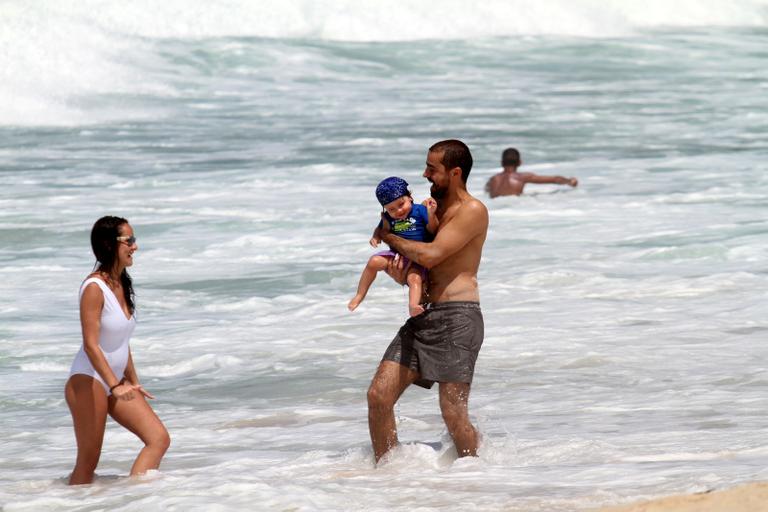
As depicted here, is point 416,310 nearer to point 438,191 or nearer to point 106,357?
point 438,191

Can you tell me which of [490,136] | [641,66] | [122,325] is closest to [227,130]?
[490,136]

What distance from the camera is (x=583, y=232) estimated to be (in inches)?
648

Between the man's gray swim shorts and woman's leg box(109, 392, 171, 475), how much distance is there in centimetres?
106

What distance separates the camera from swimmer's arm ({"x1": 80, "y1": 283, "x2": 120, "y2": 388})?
6664mm

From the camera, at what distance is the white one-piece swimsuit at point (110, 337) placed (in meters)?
6.77

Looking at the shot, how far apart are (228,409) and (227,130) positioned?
59.2ft

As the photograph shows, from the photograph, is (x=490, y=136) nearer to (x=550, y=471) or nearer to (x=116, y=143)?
(x=116, y=143)

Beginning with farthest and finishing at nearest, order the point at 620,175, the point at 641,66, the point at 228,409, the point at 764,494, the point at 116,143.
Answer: the point at 641,66 → the point at 116,143 → the point at 620,175 → the point at 228,409 → the point at 764,494

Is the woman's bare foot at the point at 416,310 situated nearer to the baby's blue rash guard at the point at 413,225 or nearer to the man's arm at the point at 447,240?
the man's arm at the point at 447,240

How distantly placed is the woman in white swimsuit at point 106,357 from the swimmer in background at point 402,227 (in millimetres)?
992

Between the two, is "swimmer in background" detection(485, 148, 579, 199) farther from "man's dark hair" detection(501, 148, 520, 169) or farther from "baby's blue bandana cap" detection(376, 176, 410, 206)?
"baby's blue bandana cap" detection(376, 176, 410, 206)

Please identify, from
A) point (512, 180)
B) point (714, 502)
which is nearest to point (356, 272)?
point (512, 180)

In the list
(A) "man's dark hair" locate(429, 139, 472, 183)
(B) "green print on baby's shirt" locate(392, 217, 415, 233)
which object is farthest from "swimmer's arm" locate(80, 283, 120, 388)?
(A) "man's dark hair" locate(429, 139, 472, 183)

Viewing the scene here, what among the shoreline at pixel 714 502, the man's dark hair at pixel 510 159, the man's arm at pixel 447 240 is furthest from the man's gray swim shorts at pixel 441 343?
the man's dark hair at pixel 510 159
